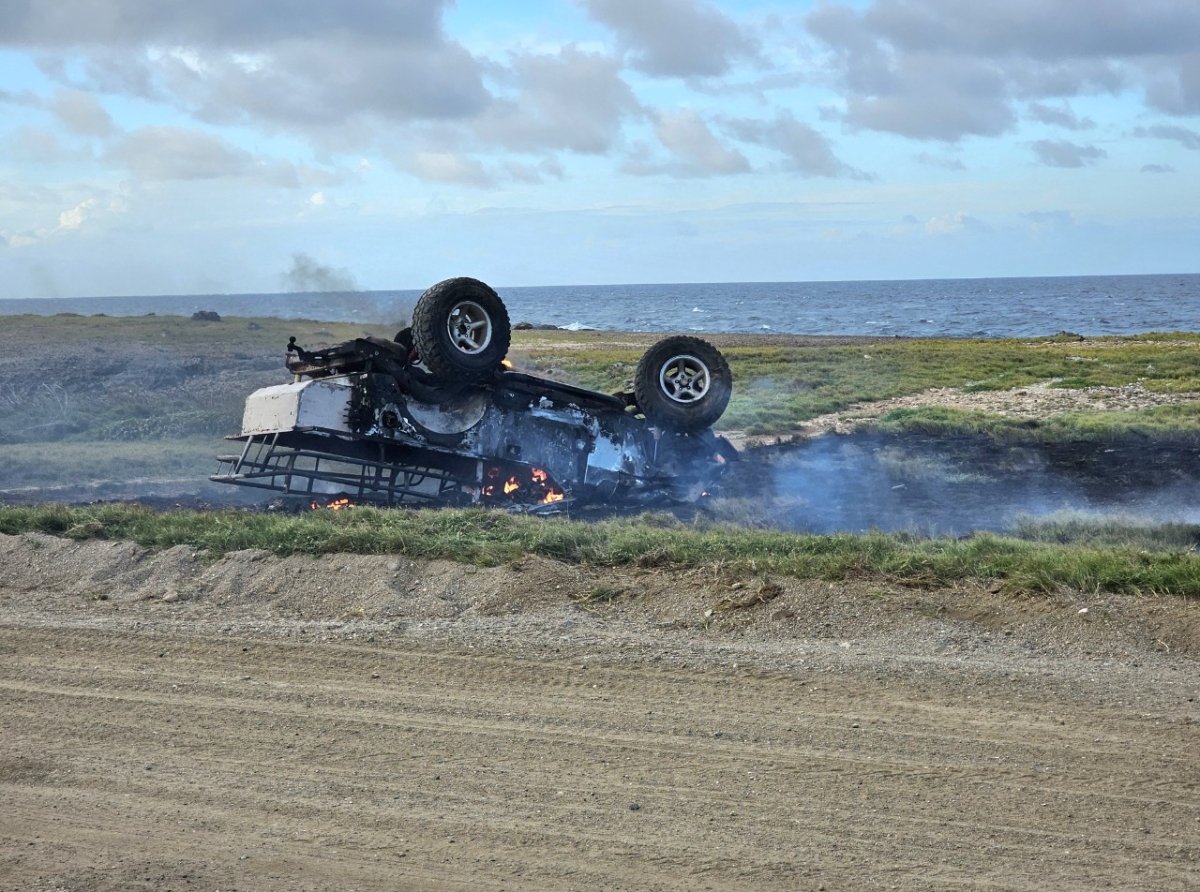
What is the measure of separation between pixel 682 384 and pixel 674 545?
4528 millimetres

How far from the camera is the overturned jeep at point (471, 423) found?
11.5 m

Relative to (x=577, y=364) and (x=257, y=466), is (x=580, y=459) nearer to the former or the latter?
(x=257, y=466)

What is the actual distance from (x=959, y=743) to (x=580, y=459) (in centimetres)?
752

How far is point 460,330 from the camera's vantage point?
38.5 feet

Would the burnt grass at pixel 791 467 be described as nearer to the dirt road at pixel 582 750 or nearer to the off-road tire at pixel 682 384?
the off-road tire at pixel 682 384

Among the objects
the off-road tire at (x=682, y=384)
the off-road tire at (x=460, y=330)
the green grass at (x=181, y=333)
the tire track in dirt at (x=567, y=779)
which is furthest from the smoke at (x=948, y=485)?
the green grass at (x=181, y=333)

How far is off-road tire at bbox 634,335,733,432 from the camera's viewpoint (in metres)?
12.9

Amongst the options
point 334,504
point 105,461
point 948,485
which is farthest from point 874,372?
point 334,504

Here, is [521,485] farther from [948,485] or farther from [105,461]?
[105,461]

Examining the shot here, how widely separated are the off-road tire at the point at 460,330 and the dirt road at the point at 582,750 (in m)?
4.11

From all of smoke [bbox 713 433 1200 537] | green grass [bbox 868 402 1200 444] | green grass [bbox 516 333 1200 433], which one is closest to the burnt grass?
smoke [bbox 713 433 1200 537]

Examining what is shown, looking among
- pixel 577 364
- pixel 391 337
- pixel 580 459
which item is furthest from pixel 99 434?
pixel 577 364

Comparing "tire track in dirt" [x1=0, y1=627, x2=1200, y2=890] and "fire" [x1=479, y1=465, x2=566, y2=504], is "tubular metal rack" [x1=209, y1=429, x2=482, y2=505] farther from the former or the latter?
"tire track in dirt" [x1=0, y1=627, x2=1200, y2=890]

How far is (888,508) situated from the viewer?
40.9ft
